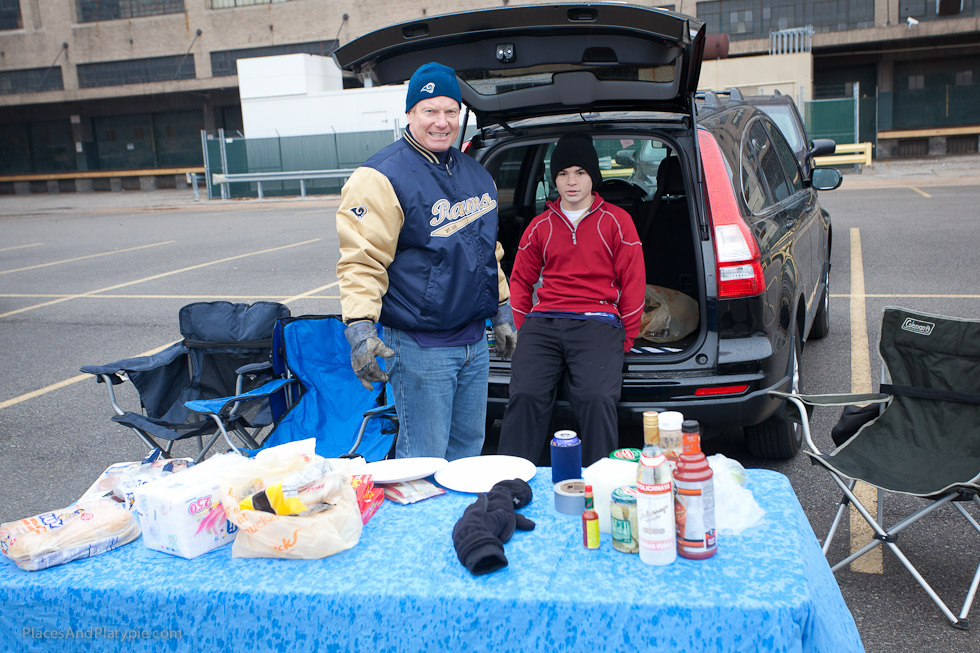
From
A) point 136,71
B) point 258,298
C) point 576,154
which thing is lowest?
point 258,298

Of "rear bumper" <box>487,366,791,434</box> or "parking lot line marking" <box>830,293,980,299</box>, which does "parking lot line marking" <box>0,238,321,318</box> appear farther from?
"parking lot line marking" <box>830,293,980,299</box>

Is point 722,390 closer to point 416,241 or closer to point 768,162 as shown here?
point 416,241

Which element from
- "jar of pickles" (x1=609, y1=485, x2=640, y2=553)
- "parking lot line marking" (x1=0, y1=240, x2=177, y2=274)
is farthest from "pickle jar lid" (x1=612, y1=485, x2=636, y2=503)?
"parking lot line marking" (x1=0, y1=240, x2=177, y2=274)

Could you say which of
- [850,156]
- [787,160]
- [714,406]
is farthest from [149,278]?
[850,156]

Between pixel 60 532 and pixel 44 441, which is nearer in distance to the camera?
pixel 60 532

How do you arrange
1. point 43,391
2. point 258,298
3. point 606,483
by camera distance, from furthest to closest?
point 258,298
point 43,391
point 606,483

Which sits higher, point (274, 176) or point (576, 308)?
point (274, 176)

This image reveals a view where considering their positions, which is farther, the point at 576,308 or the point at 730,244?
the point at 576,308

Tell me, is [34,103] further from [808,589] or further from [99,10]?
[808,589]

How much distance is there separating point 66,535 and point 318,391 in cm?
205

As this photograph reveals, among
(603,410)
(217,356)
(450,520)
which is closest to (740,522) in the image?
(450,520)

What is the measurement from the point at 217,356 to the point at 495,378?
1515 millimetres

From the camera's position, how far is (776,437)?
4055 millimetres

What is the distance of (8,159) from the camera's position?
1654 inches
